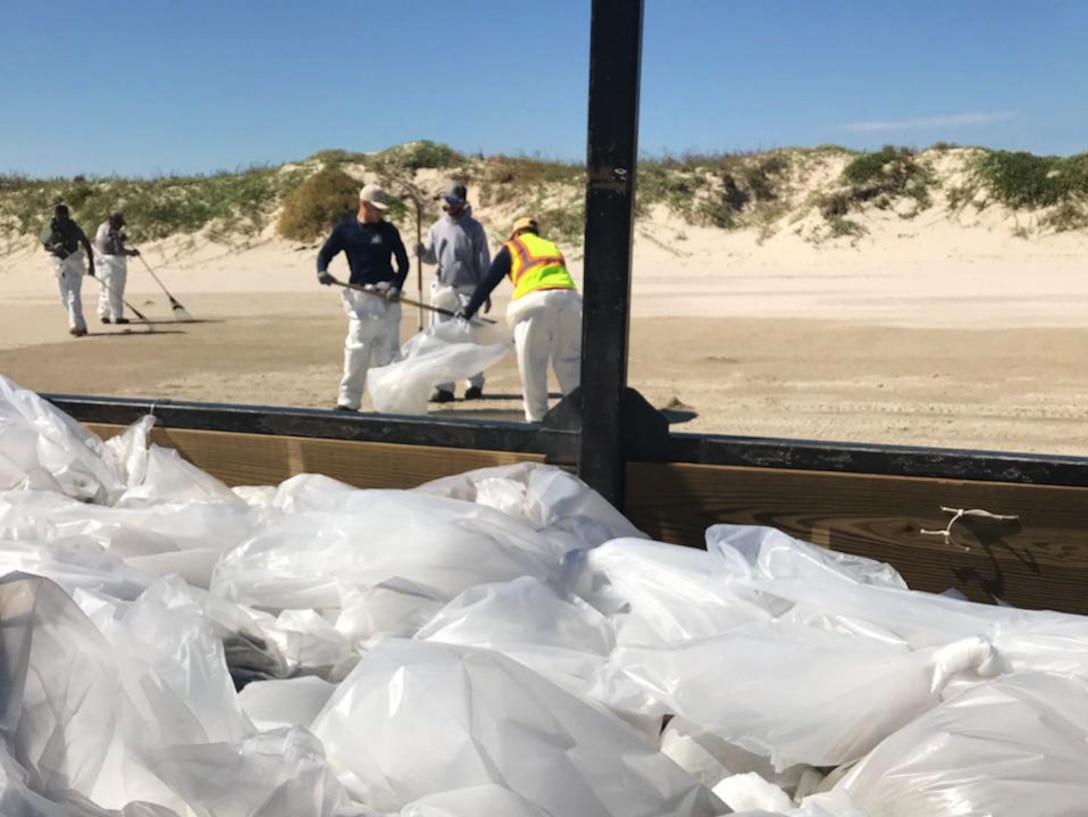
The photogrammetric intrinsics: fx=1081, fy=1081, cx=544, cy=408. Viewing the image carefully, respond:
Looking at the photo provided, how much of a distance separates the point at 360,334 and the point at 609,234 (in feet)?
18.8

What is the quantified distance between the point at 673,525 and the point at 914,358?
9.22m

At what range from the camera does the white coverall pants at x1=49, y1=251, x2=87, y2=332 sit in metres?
13.0

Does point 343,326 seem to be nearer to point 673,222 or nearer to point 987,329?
point 987,329

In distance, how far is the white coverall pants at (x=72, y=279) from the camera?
13.0 meters

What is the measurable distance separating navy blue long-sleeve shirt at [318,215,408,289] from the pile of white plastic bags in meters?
5.55

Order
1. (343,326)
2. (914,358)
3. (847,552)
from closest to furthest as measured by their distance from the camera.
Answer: (847,552) < (914,358) < (343,326)

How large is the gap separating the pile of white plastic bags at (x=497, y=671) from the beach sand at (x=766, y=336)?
0.83 metres

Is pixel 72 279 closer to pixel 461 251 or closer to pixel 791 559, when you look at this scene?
pixel 461 251

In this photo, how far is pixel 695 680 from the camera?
1.50m

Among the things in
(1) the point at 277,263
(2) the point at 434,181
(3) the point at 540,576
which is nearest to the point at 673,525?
(3) the point at 540,576

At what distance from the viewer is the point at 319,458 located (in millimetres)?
2299

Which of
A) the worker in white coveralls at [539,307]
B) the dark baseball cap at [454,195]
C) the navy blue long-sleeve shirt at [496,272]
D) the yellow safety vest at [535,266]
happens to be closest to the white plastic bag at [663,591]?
the worker in white coveralls at [539,307]

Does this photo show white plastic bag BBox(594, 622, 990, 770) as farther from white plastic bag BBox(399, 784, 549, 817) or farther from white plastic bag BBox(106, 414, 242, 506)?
white plastic bag BBox(106, 414, 242, 506)

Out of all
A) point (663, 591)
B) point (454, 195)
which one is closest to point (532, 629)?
point (663, 591)
